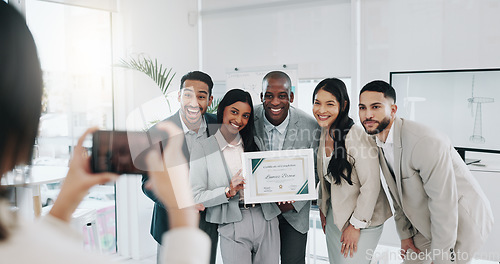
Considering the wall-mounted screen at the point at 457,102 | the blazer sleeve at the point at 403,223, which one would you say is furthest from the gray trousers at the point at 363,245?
the wall-mounted screen at the point at 457,102

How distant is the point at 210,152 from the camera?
233 centimetres

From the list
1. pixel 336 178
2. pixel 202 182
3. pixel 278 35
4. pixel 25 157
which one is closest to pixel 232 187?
pixel 202 182

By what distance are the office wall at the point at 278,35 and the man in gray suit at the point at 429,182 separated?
5.02 ft

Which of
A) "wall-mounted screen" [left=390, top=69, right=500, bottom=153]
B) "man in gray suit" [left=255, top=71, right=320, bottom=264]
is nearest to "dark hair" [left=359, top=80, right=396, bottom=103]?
"man in gray suit" [left=255, top=71, right=320, bottom=264]

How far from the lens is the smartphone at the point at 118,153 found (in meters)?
0.51

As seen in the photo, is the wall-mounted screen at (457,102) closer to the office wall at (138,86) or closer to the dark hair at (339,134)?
the dark hair at (339,134)

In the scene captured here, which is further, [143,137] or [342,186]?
[342,186]

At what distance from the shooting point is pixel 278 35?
13.1 feet

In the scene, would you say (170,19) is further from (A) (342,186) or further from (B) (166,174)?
(B) (166,174)

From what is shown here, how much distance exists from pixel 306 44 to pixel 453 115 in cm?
141

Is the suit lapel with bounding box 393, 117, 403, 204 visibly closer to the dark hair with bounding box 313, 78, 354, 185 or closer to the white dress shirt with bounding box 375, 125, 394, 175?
the white dress shirt with bounding box 375, 125, 394, 175

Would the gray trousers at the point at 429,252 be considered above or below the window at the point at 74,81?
below

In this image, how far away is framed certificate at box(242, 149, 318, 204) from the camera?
7.68 feet

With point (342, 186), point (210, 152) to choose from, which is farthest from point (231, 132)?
point (342, 186)
